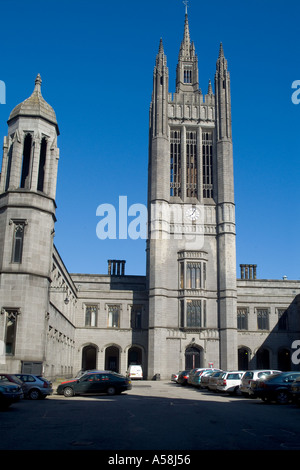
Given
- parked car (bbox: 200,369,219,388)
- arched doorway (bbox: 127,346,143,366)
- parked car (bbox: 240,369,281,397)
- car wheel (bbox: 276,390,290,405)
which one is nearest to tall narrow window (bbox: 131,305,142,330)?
arched doorway (bbox: 127,346,143,366)

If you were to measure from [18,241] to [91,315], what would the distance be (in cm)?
3089

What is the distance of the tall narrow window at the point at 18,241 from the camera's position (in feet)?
99.9

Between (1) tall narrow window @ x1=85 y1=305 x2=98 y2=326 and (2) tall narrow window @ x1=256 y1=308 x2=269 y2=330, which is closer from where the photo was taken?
(1) tall narrow window @ x1=85 y1=305 x2=98 y2=326

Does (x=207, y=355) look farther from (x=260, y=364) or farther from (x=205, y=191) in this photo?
(x=205, y=191)

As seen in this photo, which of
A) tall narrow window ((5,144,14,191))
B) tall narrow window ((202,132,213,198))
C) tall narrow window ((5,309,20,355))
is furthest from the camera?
tall narrow window ((202,132,213,198))

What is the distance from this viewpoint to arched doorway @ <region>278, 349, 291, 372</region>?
60438 mm

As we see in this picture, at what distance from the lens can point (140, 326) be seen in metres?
59.8

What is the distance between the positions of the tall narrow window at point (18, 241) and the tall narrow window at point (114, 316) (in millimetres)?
31026

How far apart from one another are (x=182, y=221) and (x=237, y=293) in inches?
463

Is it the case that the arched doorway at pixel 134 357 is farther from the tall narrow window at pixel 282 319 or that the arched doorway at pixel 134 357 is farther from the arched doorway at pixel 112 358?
the tall narrow window at pixel 282 319

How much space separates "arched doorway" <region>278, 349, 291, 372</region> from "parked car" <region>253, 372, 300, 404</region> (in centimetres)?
3988

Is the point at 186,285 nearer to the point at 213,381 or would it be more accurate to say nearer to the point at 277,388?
the point at 213,381

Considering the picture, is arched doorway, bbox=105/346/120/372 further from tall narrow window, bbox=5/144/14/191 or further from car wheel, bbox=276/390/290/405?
car wheel, bbox=276/390/290/405
